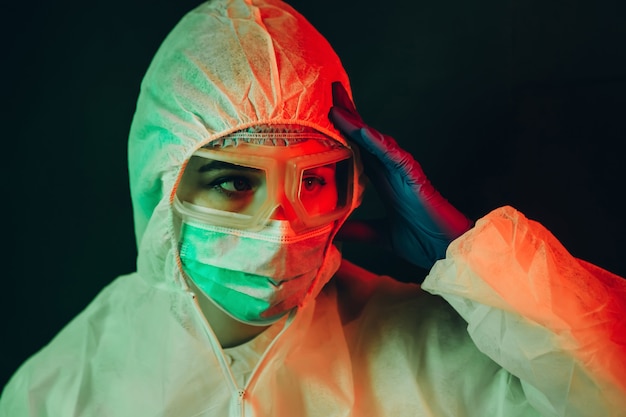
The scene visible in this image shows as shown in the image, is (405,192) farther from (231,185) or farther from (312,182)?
(231,185)

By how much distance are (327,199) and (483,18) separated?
725 mm

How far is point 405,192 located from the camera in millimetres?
1350

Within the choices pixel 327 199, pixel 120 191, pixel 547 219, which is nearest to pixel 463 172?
pixel 547 219

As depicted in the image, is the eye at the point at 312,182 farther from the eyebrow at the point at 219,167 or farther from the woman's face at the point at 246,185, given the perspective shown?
the eyebrow at the point at 219,167

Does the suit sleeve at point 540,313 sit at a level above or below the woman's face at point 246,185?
below

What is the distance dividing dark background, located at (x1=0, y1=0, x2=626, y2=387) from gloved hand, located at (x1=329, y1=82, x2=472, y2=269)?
0.32 m

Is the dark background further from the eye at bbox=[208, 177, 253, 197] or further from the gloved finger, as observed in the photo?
the eye at bbox=[208, 177, 253, 197]

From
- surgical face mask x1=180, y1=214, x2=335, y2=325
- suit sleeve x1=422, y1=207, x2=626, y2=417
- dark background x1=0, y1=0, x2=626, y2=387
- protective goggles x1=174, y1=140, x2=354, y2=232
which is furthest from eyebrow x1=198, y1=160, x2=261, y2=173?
dark background x1=0, y1=0, x2=626, y2=387

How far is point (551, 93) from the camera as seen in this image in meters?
1.53

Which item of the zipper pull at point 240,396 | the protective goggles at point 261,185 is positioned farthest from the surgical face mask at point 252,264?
the zipper pull at point 240,396

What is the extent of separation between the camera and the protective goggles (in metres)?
1.20

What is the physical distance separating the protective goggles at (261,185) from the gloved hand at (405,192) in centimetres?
7

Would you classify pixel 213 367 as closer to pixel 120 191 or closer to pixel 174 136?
pixel 174 136

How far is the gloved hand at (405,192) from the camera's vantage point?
1304 mm
